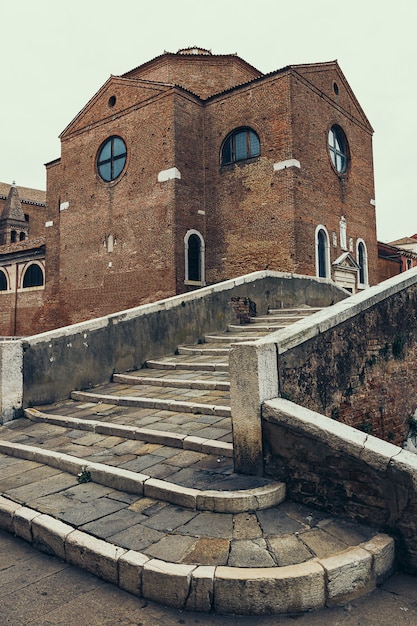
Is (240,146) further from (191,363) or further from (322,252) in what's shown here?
(191,363)

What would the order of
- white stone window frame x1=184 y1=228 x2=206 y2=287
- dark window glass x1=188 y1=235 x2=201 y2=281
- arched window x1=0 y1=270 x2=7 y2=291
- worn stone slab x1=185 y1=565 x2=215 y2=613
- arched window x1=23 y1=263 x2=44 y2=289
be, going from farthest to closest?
arched window x1=0 y1=270 x2=7 y2=291 < arched window x1=23 y1=263 x2=44 y2=289 < dark window glass x1=188 y1=235 x2=201 y2=281 < white stone window frame x1=184 y1=228 x2=206 y2=287 < worn stone slab x1=185 y1=565 x2=215 y2=613

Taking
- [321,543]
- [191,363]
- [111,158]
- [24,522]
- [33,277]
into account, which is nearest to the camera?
[321,543]

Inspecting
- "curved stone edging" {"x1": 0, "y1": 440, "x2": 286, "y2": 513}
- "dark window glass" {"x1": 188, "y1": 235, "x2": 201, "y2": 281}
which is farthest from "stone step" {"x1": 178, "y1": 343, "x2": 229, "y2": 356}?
"dark window glass" {"x1": 188, "y1": 235, "x2": 201, "y2": 281}

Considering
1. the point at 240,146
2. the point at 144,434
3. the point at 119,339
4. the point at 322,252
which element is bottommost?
the point at 144,434

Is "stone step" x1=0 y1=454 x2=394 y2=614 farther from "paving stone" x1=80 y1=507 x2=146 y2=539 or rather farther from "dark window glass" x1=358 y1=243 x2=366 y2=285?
"dark window glass" x1=358 y1=243 x2=366 y2=285

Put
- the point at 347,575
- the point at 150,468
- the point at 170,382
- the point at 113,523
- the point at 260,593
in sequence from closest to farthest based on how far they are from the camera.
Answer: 1. the point at 260,593
2. the point at 347,575
3. the point at 113,523
4. the point at 150,468
5. the point at 170,382

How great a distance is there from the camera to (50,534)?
3.18m

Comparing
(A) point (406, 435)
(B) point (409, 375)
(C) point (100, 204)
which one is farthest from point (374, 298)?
(C) point (100, 204)

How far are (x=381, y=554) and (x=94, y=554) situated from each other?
1855 millimetres

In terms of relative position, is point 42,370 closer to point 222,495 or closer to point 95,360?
point 95,360

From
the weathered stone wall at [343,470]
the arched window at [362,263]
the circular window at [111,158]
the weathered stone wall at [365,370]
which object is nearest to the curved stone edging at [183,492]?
the weathered stone wall at [343,470]

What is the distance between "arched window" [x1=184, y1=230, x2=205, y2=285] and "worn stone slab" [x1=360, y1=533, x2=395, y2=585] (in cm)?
1311

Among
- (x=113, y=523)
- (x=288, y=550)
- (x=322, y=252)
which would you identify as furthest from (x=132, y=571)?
(x=322, y=252)

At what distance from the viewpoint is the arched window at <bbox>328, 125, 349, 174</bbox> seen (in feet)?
55.6
